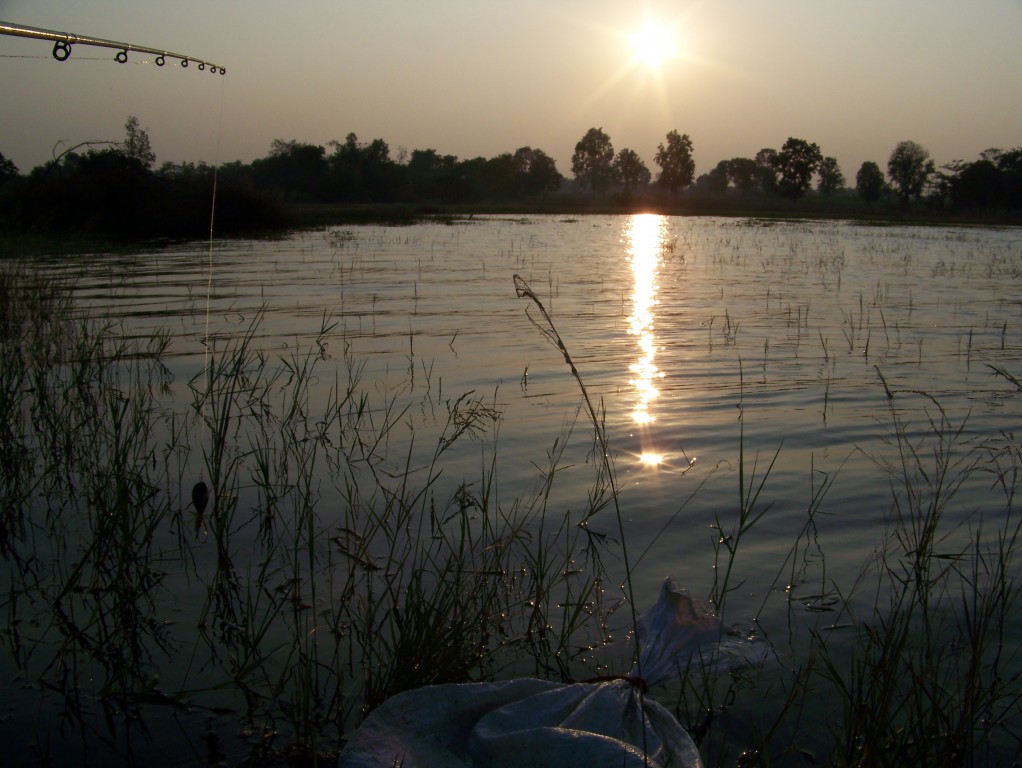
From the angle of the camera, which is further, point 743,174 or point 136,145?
point 743,174

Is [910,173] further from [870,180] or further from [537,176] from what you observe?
[537,176]

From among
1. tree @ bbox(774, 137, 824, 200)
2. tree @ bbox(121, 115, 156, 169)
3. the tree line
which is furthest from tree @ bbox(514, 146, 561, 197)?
tree @ bbox(121, 115, 156, 169)

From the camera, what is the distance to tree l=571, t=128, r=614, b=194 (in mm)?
153625

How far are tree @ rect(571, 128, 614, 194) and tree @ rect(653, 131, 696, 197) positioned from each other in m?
19.9

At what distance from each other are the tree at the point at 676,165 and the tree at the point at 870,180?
2775 cm

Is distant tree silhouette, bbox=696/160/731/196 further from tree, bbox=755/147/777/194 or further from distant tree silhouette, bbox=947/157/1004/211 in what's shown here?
distant tree silhouette, bbox=947/157/1004/211

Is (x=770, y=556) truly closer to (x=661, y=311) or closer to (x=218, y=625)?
(x=218, y=625)

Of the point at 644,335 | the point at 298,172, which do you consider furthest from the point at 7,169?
the point at 298,172

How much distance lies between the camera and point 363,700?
2672 mm

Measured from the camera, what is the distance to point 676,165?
5084 inches

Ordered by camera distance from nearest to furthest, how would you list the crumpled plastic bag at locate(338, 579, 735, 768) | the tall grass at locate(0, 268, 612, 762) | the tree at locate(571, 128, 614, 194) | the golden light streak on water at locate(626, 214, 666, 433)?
the crumpled plastic bag at locate(338, 579, 735, 768)
the tall grass at locate(0, 268, 612, 762)
the golden light streak on water at locate(626, 214, 666, 433)
the tree at locate(571, 128, 614, 194)

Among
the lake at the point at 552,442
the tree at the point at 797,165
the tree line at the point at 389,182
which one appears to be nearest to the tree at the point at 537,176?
the tree line at the point at 389,182

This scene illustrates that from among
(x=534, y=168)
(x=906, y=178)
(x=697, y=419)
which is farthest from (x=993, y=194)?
(x=697, y=419)

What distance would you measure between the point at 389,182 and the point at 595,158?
80.4 metres
